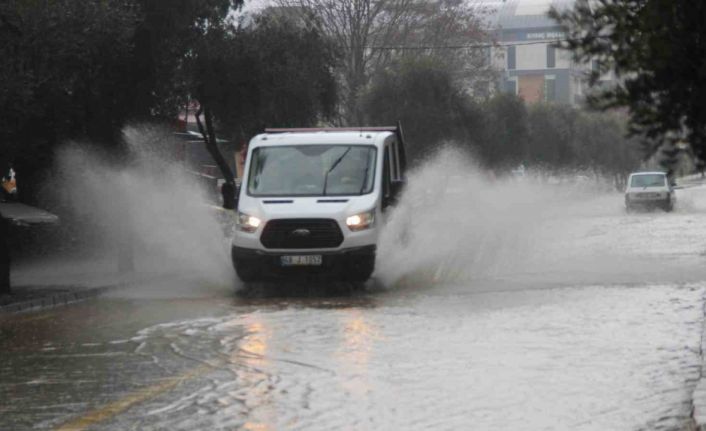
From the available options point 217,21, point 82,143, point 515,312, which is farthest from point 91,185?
point 515,312

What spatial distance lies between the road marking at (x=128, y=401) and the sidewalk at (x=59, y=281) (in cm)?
777

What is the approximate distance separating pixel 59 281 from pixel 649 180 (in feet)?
126

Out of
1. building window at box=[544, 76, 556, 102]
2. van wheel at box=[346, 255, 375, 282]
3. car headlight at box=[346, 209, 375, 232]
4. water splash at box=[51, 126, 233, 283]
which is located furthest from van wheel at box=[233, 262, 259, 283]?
building window at box=[544, 76, 556, 102]

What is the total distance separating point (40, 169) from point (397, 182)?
1249cm

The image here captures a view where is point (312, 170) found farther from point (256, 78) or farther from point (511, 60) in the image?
point (511, 60)

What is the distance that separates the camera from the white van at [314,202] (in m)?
20.4

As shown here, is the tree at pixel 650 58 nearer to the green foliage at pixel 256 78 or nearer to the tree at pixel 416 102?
the green foliage at pixel 256 78

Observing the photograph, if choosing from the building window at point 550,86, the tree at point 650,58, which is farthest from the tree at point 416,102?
the building window at point 550,86

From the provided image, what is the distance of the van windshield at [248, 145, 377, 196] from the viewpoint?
70.7 feet

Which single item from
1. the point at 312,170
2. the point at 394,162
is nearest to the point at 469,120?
the point at 394,162

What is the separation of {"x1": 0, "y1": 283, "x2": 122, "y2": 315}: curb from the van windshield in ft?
9.65

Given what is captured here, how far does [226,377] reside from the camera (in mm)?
11844

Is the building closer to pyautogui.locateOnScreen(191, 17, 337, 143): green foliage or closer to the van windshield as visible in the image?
pyautogui.locateOnScreen(191, 17, 337, 143): green foliage

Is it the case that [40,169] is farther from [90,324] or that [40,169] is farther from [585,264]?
[90,324]
